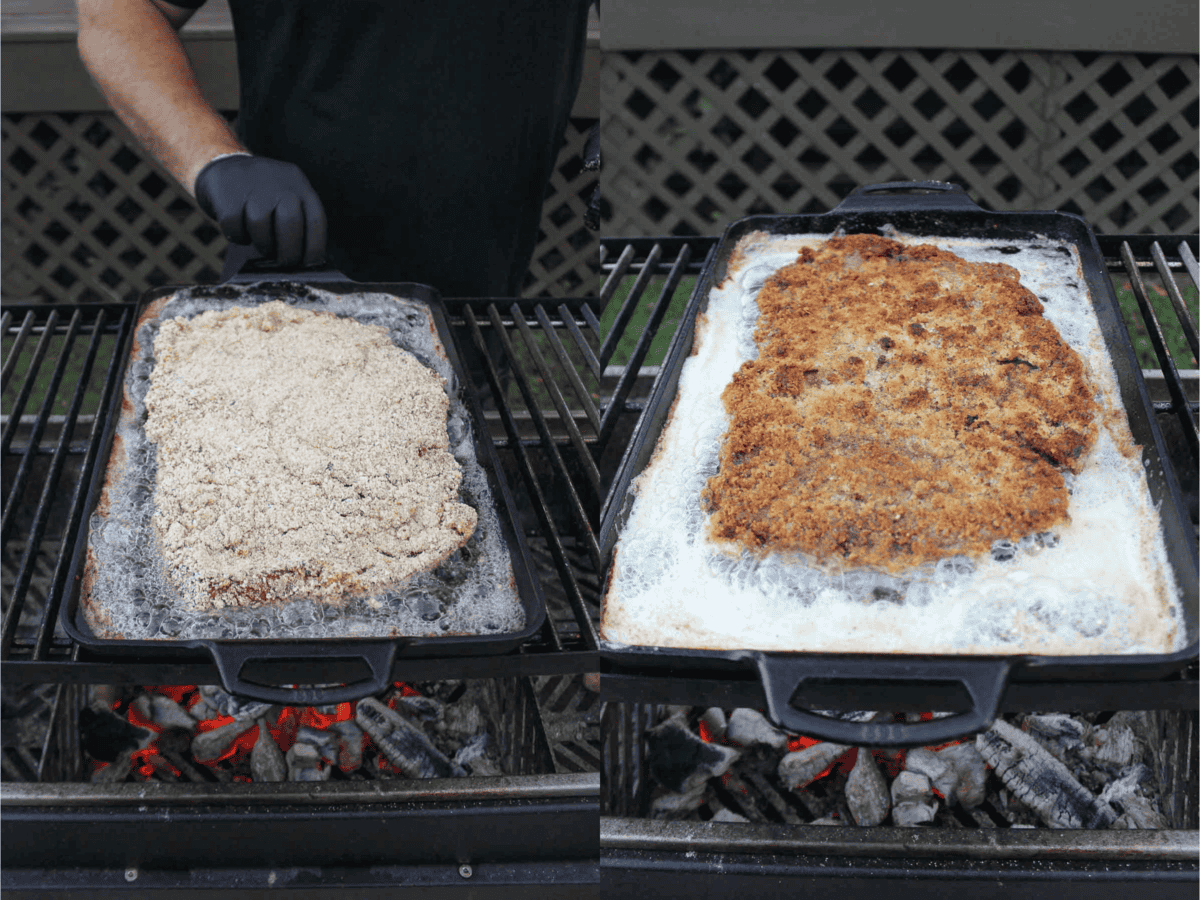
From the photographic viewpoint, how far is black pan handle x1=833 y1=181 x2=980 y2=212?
1.74 metres

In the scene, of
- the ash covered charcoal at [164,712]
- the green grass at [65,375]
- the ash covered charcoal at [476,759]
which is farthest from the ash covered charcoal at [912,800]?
the green grass at [65,375]

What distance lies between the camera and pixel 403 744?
1.50 meters

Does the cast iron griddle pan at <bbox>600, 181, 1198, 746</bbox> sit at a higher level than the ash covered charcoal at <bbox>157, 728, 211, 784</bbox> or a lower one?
higher

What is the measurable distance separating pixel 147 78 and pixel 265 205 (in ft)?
1.75

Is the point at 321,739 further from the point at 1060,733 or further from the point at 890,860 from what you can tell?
the point at 1060,733

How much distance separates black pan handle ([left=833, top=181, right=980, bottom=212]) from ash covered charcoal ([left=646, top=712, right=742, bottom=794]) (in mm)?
1030

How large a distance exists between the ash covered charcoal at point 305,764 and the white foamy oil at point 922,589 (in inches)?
26.7

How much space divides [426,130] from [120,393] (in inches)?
35.6

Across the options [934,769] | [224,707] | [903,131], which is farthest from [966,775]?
[903,131]

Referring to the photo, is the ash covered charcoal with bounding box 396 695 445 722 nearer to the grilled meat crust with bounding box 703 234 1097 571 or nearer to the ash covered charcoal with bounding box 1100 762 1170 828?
the grilled meat crust with bounding box 703 234 1097 571

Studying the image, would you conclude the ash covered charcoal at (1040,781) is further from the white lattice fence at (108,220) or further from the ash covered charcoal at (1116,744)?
the white lattice fence at (108,220)

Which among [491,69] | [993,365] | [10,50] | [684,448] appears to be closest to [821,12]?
[491,69]

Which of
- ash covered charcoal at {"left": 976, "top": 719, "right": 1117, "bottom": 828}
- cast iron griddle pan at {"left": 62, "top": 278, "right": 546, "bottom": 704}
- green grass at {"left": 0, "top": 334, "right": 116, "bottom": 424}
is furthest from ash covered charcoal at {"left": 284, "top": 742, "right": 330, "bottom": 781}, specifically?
green grass at {"left": 0, "top": 334, "right": 116, "bottom": 424}

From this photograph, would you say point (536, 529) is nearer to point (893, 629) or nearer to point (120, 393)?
point (120, 393)
